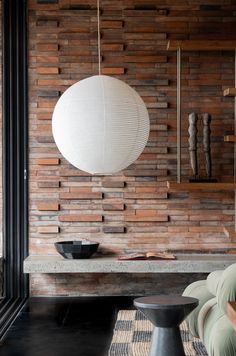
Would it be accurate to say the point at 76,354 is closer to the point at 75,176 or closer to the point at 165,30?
the point at 75,176

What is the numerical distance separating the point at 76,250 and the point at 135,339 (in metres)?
1.32

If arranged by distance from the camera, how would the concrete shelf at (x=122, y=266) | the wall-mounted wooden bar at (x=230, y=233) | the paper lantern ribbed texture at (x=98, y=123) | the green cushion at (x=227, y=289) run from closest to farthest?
the green cushion at (x=227, y=289) → the paper lantern ribbed texture at (x=98, y=123) → the wall-mounted wooden bar at (x=230, y=233) → the concrete shelf at (x=122, y=266)

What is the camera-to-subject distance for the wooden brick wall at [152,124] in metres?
5.98

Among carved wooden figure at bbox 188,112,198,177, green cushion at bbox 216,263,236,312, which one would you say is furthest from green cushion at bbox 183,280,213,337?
carved wooden figure at bbox 188,112,198,177

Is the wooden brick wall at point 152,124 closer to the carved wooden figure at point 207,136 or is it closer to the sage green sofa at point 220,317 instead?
the carved wooden figure at point 207,136

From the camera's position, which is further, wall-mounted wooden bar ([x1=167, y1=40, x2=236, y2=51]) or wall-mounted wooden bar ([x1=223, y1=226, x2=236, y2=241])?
wall-mounted wooden bar ([x1=167, y1=40, x2=236, y2=51])

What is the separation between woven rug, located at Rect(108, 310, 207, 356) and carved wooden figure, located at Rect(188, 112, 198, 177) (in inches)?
54.3

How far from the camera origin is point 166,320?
3.59m

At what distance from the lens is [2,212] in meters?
5.75

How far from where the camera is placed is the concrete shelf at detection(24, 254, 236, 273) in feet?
18.2

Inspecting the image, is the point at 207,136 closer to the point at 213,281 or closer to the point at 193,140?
the point at 193,140

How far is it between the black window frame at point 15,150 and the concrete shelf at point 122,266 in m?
0.34

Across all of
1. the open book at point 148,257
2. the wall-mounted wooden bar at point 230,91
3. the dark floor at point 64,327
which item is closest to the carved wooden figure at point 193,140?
the wall-mounted wooden bar at point 230,91

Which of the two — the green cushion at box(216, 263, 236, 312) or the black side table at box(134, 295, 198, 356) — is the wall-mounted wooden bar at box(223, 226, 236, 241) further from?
the green cushion at box(216, 263, 236, 312)
